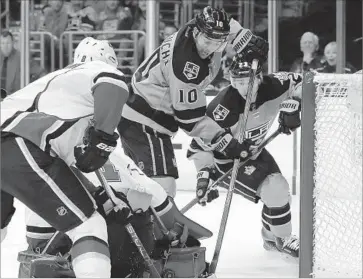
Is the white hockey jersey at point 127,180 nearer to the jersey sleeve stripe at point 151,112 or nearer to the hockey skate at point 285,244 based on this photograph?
the jersey sleeve stripe at point 151,112

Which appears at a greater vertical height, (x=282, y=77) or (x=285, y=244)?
(x=282, y=77)

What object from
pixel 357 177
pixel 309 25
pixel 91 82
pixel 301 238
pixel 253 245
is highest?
pixel 309 25

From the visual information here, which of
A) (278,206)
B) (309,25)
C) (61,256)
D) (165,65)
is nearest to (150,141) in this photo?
(165,65)

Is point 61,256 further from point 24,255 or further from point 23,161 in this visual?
point 23,161

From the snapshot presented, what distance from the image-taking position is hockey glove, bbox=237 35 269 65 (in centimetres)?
331

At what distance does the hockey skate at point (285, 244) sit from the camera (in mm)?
3416

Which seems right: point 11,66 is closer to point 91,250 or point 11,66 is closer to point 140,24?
point 140,24

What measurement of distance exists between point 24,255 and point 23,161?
44 centimetres

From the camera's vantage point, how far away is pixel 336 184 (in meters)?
2.54

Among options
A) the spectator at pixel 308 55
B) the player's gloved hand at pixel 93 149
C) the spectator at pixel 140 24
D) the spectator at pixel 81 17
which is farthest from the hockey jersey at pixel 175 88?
the spectator at pixel 81 17

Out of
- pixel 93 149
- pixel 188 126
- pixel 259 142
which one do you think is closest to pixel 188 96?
pixel 188 126

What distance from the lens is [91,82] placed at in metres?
2.42

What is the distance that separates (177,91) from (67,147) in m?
0.82

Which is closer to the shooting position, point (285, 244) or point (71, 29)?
point (285, 244)
